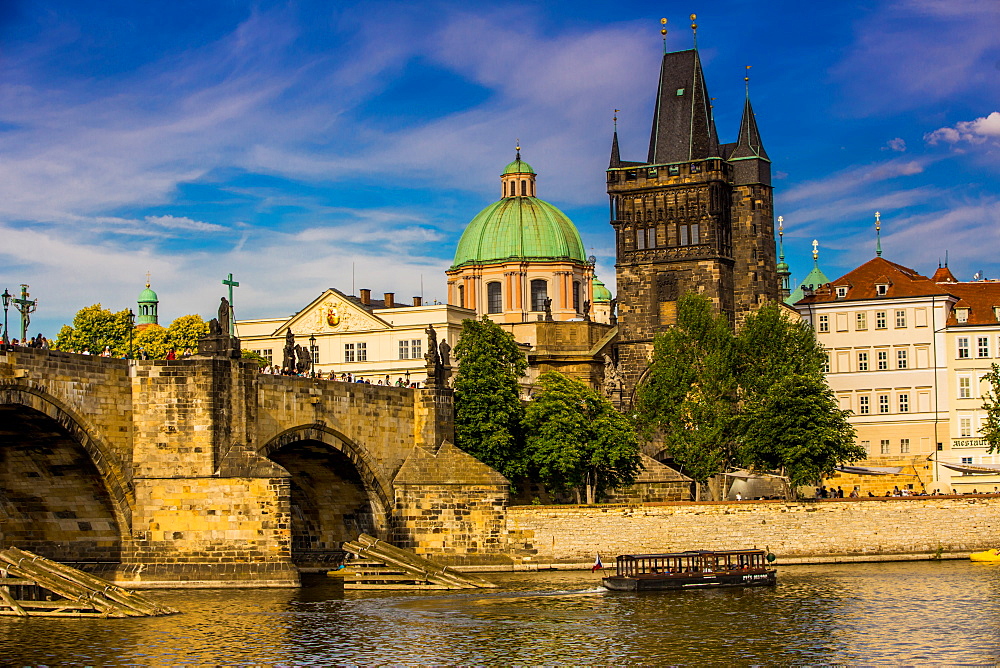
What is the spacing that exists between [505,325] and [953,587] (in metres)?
65.4

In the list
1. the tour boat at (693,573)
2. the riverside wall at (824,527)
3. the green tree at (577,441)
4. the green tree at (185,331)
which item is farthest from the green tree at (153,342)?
the tour boat at (693,573)

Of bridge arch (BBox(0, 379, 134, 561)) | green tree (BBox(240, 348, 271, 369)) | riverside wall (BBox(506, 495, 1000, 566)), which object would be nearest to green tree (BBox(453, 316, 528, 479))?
riverside wall (BBox(506, 495, 1000, 566))

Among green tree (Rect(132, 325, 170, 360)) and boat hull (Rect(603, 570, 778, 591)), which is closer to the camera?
boat hull (Rect(603, 570, 778, 591))

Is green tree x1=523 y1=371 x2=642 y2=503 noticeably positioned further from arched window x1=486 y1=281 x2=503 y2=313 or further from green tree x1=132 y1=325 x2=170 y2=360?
arched window x1=486 y1=281 x2=503 y2=313

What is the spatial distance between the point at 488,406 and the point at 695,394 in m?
12.8

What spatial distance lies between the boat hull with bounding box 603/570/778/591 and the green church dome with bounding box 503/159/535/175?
7634cm

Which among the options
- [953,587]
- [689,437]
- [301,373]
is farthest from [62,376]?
[689,437]

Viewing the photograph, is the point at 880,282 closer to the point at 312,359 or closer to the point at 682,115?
the point at 682,115

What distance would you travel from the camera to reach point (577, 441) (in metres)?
75.9

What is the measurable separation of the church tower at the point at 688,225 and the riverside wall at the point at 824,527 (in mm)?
30571

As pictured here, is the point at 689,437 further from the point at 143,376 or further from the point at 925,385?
the point at 143,376

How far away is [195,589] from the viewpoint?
180 feet

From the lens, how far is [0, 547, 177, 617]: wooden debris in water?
159ft

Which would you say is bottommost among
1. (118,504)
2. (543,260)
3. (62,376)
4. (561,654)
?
(561,654)
